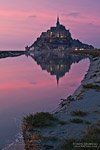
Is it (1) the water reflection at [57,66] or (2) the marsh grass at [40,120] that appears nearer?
(2) the marsh grass at [40,120]

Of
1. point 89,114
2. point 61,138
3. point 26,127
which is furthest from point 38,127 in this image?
point 89,114

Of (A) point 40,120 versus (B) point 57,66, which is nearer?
(A) point 40,120

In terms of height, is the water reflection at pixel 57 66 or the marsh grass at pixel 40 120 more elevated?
the marsh grass at pixel 40 120

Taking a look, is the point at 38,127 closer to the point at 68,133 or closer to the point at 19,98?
the point at 68,133

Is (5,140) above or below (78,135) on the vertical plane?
below

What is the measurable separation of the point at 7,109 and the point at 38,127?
11958mm

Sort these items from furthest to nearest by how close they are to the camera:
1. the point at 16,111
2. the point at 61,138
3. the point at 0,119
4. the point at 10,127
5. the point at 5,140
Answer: the point at 16,111, the point at 0,119, the point at 10,127, the point at 5,140, the point at 61,138

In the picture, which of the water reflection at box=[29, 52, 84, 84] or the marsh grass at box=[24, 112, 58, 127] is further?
the water reflection at box=[29, 52, 84, 84]

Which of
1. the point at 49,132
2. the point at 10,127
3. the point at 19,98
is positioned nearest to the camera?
the point at 49,132

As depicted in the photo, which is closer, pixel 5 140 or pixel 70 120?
pixel 70 120

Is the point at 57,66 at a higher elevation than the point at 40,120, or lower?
lower

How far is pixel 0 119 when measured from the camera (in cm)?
2059

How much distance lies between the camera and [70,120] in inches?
581

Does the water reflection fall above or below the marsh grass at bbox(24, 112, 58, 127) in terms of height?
below
